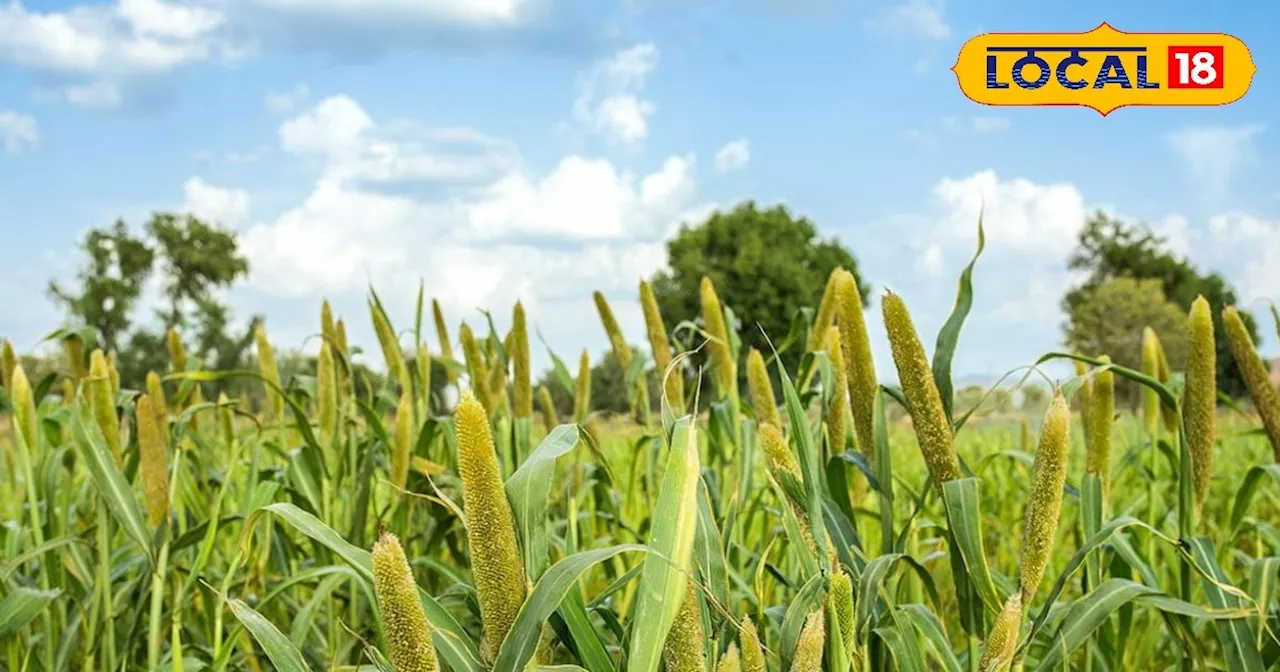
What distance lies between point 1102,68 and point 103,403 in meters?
4.76

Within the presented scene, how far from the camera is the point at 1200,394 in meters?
1.92

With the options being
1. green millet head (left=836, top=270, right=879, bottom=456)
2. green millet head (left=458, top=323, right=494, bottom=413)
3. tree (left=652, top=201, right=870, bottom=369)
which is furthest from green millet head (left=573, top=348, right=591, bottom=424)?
tree (left=652, top=201, right=870, bottom=369)

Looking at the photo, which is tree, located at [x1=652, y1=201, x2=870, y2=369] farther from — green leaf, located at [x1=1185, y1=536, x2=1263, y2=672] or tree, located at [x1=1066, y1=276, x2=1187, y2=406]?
green leaf, located at [x1=1185, y1=536, x2=1263, y2=672]

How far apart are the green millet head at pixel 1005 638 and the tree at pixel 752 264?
32507mm

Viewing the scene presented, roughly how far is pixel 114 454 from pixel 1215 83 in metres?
5.22

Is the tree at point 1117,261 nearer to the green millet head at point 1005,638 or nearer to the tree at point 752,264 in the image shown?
the tree at point 752,264

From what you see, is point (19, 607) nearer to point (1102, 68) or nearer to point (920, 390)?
point (920, 390)

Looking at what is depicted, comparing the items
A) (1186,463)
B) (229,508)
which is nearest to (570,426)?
(1186,463)

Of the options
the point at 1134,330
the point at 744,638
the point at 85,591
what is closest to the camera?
the point at 744,638

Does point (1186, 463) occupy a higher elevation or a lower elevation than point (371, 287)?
lower

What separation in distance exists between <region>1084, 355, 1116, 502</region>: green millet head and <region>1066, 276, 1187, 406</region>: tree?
1016 inches

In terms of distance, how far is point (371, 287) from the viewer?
8.14ft

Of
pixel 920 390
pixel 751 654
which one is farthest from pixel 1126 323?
pixel 751 654

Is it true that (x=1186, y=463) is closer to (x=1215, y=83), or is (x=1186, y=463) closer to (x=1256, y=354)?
(x=1256, y=354)
